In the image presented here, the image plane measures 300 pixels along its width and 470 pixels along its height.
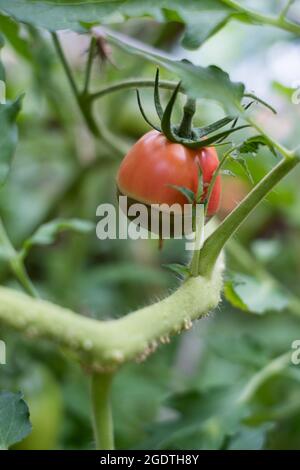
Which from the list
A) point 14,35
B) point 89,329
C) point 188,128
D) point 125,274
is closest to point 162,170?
point 188,128

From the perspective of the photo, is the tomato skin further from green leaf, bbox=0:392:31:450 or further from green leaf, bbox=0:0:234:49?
green leaf, bbox=0:392:31:450

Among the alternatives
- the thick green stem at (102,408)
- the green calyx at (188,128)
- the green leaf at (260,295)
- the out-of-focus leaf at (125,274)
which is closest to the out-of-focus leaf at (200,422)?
the green leaf at (260,295)

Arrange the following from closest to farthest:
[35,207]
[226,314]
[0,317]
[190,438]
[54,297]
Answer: [0,317]
[190,438]
[54,297]
[35,207]
[226,314]

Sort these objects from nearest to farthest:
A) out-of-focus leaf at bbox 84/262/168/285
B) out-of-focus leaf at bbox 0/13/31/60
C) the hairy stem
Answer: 1. the hairy stem
2. out-of-focus leaf at bbox 0/13/31/60
3. out-of-focus leaf at bbox 84/262/168/285

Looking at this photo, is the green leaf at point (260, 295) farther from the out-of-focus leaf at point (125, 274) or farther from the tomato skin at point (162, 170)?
the out-of-focus leaf at point (125, 274)

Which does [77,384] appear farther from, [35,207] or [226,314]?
[226,314]

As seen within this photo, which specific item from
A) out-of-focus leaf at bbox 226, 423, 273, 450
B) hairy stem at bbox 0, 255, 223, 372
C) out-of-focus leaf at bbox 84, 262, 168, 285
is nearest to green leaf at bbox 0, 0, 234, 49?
hairy stem at bbox 0, 255, 223, 372
